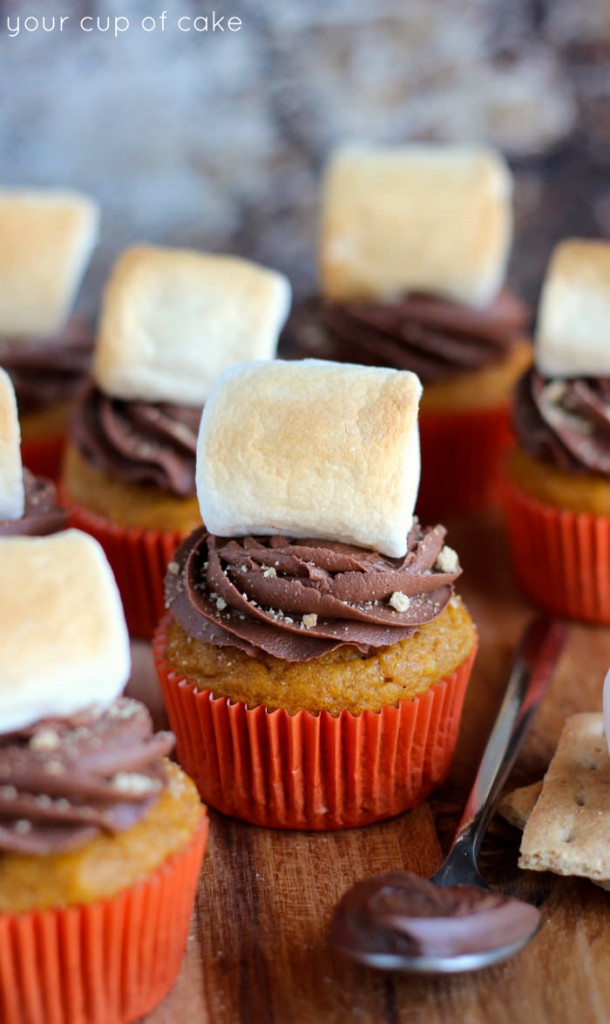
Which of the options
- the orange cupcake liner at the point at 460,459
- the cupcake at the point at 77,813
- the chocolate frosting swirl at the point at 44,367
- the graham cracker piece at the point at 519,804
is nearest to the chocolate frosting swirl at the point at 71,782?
the cupcake at the point at 77,813

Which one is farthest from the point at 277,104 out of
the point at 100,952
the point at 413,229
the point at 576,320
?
the point at 100,952

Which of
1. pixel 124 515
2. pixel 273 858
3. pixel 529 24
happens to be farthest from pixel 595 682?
pixel 529 24

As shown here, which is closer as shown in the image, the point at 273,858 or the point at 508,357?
the point at 273,858

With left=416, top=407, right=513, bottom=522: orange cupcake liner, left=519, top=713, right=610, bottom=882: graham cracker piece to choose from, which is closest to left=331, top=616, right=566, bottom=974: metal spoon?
left=519, top=713, right=610, bottom=882: graham cracker piece

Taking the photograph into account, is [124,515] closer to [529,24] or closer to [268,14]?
[268,14]

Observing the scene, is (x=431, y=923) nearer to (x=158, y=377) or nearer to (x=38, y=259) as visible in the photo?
(x=158, y=377)

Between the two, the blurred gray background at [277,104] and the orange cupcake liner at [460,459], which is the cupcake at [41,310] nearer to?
the blurred gray background at [277,104]

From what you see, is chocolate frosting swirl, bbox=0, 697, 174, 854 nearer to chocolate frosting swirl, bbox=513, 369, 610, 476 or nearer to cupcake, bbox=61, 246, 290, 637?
cupcake, bbox=61, 246, 290, 637
